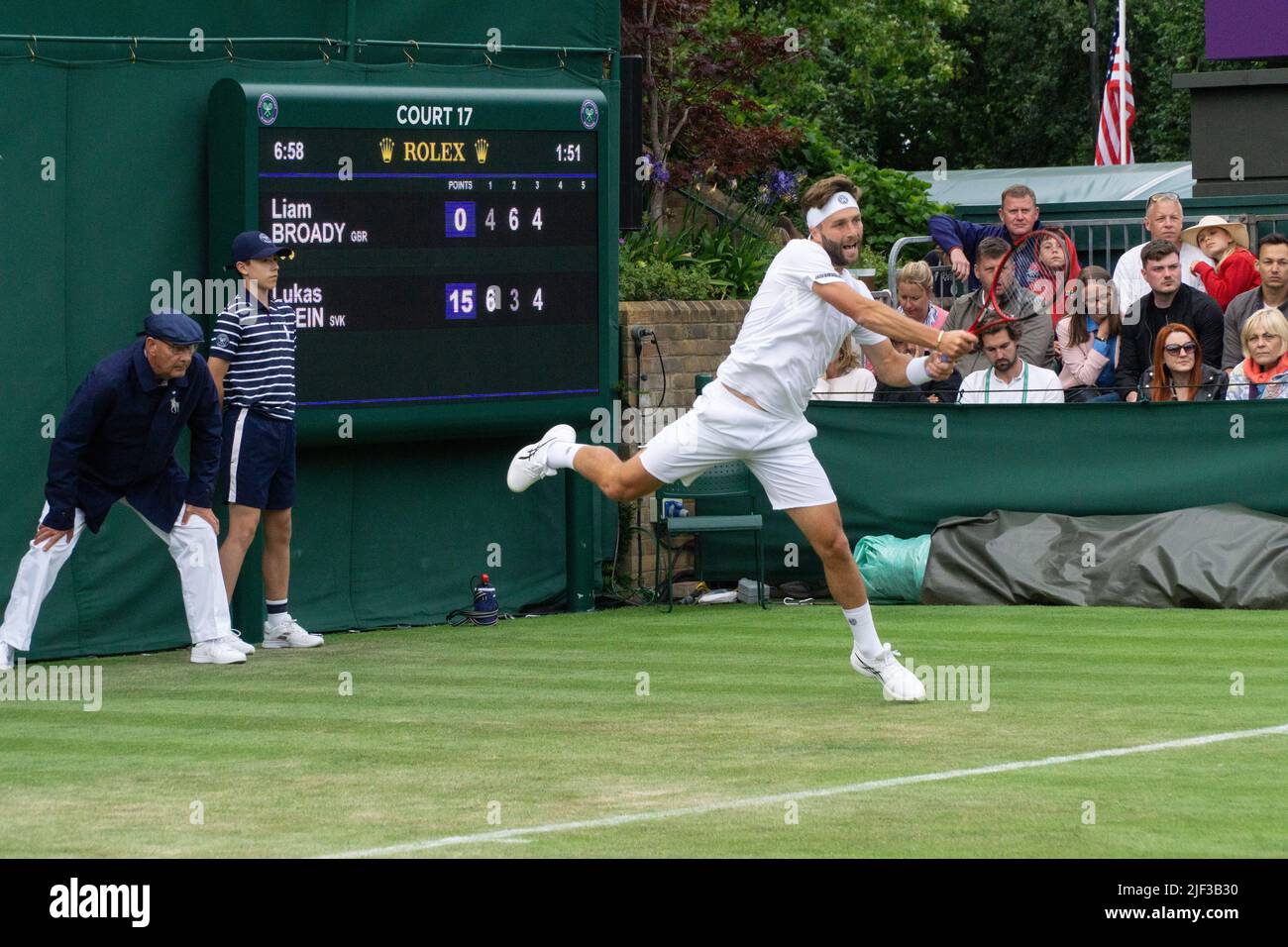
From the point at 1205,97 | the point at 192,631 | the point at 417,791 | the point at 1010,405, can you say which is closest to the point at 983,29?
the point at 1205,97

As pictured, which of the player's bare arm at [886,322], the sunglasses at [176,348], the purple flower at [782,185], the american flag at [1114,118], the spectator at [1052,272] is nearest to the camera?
the player's bare arm at [886,322]

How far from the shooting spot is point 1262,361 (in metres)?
A: 14.0

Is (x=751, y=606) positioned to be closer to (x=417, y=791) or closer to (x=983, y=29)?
(x=417, y=791)

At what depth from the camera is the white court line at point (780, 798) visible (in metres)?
7.04

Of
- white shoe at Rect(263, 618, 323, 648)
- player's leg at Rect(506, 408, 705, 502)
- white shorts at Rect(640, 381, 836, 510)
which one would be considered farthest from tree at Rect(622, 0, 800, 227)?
white shorts at Rect(640, 381, 836, 510)

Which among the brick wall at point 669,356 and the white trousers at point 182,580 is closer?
the white trousers at point 182,580

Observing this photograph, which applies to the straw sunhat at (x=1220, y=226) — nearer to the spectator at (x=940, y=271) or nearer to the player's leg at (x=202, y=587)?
the spectator at (x=940, y=271)

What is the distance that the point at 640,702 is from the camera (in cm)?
1031

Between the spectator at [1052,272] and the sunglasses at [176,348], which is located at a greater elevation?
the spectator at [1052,272]

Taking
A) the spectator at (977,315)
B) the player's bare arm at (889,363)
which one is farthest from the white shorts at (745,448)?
the spectator at (977,315)

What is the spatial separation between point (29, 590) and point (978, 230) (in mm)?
7699

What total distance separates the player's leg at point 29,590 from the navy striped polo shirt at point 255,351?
139cm
